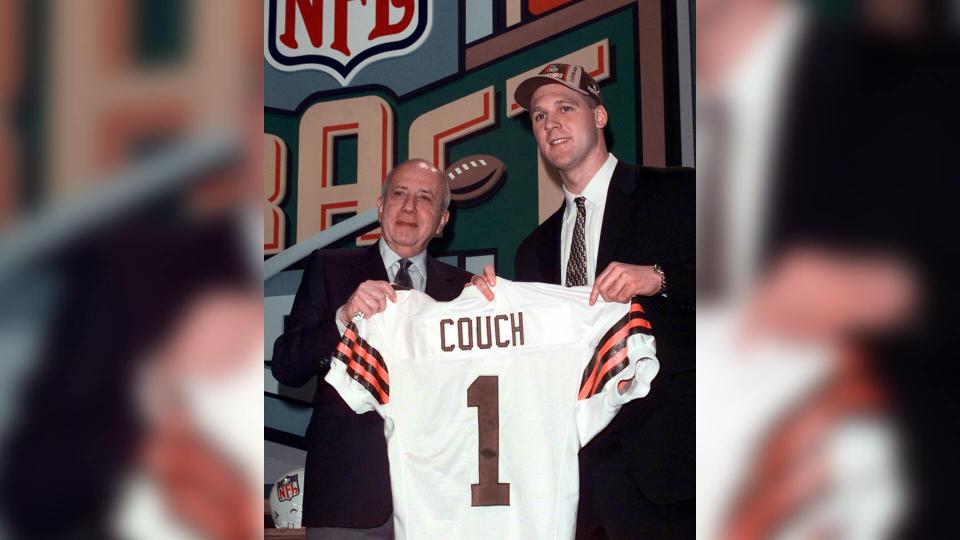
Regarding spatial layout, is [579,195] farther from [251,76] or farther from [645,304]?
[251,76]

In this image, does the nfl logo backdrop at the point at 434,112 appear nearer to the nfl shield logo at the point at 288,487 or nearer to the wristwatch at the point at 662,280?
the nfl shield logo at the point at 288,487

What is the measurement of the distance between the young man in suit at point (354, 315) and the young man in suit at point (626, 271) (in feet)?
0.92

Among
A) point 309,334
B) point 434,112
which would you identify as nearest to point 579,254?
point 309,334

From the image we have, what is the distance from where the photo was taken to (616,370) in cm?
208

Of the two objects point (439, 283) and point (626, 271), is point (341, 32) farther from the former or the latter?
point (626, 271)

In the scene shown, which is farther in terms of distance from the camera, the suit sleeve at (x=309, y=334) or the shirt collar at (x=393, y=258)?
the shirt collar at (x=393, y=258)

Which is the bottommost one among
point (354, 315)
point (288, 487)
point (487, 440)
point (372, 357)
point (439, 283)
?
point (288, 487)

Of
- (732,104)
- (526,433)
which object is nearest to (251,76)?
(732,104)

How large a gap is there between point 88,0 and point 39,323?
215 mm

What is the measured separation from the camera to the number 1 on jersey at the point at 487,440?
85.9 inches

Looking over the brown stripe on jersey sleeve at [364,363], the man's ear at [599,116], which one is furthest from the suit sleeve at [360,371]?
the man's ear at [599,116]

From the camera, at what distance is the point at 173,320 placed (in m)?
0.58

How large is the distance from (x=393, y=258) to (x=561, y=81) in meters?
0.68

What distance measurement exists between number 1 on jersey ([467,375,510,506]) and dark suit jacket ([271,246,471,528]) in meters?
0.26
